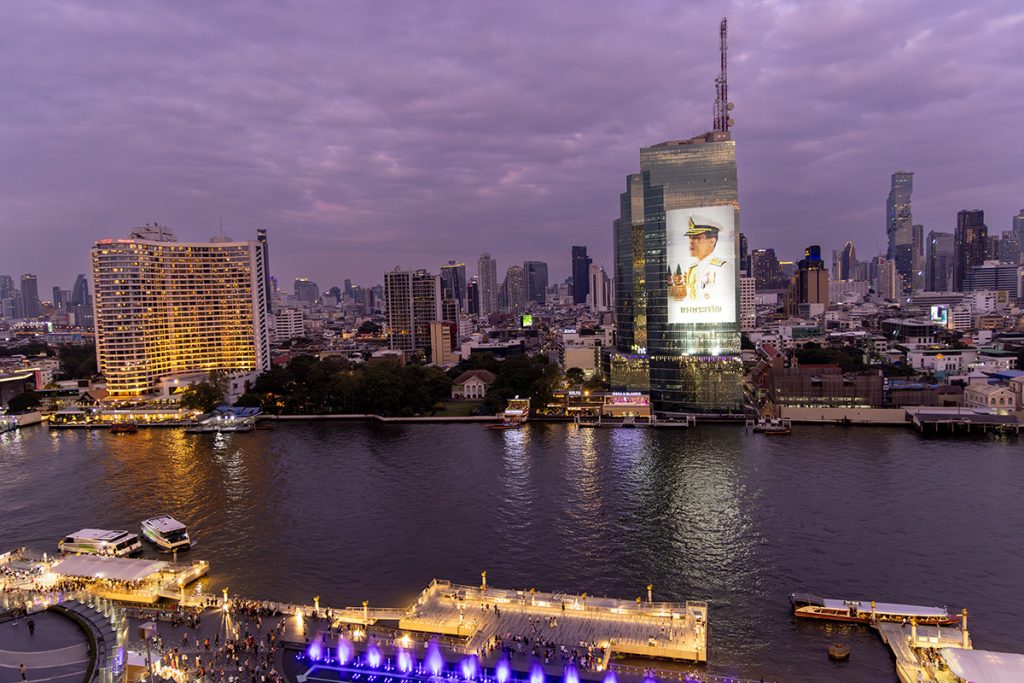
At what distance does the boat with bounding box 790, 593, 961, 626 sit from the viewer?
17.0 m

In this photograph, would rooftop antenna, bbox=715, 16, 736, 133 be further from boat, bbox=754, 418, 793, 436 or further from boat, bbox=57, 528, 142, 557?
boat, bbox=57, 528, 142, 557

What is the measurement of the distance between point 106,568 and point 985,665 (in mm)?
24057

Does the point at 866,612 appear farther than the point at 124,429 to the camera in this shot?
No

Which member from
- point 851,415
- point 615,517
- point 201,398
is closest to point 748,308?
point 851,415

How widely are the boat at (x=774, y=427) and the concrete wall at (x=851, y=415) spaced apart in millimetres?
1382

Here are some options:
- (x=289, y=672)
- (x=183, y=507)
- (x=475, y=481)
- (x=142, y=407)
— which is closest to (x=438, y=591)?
(x=289, y=672)

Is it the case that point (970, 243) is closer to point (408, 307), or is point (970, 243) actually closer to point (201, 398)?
point (408, 307)

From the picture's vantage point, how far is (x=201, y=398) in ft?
167

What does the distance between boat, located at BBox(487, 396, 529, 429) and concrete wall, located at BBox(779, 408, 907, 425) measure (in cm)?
1793

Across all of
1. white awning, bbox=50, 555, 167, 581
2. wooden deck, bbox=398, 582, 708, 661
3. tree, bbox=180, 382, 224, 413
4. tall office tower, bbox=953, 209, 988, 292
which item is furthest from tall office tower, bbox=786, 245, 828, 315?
white awning, bbox=50, 555, 167, 581

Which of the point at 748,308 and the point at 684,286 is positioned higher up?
the point at 684,286

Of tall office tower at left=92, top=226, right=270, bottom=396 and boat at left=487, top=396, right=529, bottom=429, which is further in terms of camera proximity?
tall office tower at left=92, top=226, right=270, bottom=396

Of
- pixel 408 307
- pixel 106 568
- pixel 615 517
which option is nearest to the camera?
pixel 106 568

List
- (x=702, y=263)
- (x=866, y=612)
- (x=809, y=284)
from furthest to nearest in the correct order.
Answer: (x=809, y=284)
(x=702, y=263)
(x=866, y=612)
